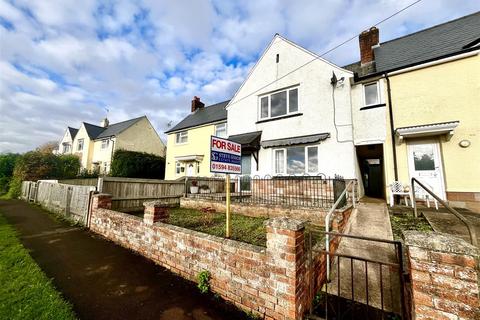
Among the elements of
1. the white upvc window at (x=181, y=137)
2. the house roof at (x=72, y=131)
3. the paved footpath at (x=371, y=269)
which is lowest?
the paved footpath at (x=371, y=269)

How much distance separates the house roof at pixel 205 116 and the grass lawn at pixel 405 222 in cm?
1282

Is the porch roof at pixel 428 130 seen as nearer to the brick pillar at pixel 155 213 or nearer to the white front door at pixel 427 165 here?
the white front door at pixel 427 165

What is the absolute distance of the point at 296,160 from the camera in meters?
10.6

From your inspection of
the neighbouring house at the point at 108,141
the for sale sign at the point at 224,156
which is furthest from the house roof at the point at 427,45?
the neighbouring house at the point at 108,141

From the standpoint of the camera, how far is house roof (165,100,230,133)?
17.4m

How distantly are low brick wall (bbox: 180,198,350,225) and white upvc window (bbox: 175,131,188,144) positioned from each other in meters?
10.8

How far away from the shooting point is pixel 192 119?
20.1 metres

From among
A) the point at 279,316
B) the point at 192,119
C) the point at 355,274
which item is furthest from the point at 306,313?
the point at 192,119

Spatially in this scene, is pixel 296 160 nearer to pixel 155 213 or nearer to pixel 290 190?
pixel 290 190

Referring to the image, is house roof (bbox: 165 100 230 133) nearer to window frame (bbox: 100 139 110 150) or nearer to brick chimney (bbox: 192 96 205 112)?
brick chimney (bbox: 192 96 205 112)

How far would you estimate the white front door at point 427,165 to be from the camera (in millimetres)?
7988

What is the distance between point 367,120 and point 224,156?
322 inches

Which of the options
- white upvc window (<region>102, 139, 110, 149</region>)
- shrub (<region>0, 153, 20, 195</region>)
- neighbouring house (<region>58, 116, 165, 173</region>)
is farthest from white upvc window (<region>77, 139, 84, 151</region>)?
shrub (<region>0, 153, 20, 195</region>)

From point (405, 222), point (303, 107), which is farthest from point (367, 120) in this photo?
point (405, 222)
